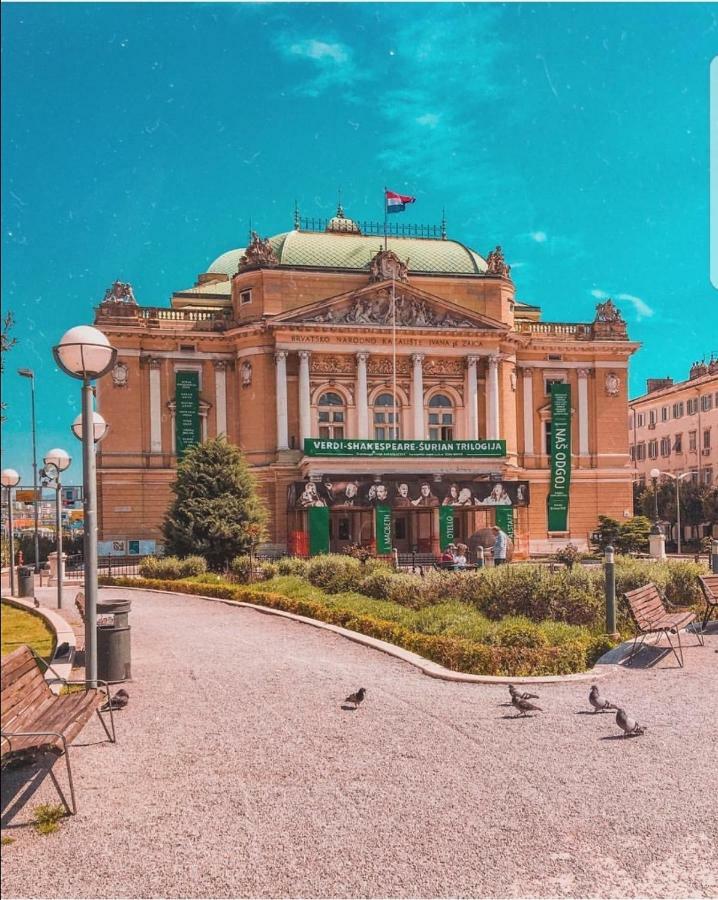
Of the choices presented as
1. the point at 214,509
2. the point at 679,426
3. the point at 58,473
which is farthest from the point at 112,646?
the point at 679,426

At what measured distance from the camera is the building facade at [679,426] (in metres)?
63.1

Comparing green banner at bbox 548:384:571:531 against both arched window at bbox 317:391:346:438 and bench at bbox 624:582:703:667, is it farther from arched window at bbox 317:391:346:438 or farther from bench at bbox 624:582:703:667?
bench at bbox 624:582:703:667

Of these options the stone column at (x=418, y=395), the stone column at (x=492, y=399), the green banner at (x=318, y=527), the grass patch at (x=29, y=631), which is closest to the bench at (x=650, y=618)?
the grass patch at (x=29, y=631)

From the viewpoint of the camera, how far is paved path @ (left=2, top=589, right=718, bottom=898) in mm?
5203

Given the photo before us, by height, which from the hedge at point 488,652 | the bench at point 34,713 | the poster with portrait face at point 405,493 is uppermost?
the poster with portrait face at point 405,493

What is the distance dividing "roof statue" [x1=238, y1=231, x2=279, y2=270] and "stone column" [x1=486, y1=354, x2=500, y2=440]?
14.0 m

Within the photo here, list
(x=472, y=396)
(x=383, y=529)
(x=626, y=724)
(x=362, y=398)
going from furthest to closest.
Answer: (x=472, y=396)
(x=362, y=398)
(x=383, y=529)
(x=626, y=724)

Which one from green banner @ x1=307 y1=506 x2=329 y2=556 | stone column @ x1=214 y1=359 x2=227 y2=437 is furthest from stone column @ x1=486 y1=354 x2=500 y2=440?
stone column @ x1=214 y1=359 x2=227 y2=437

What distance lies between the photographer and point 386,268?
4853 centimetres

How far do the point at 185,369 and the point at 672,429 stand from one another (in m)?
40.4

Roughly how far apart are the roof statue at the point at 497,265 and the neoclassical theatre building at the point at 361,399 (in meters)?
0.12

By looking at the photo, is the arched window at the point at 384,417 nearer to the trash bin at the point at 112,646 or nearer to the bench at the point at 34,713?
the trash bin at the point at 112,646

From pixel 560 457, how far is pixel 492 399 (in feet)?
19.9

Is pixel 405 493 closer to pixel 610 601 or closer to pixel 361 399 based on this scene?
pixel 361 399
